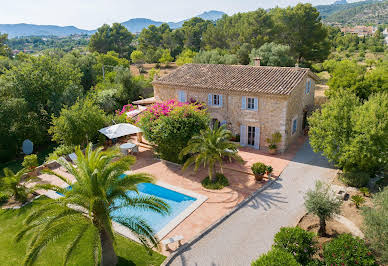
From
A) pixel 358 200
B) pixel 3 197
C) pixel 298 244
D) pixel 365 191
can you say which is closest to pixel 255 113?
pixel 365 191

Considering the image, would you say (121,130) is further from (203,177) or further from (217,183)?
(217,183)

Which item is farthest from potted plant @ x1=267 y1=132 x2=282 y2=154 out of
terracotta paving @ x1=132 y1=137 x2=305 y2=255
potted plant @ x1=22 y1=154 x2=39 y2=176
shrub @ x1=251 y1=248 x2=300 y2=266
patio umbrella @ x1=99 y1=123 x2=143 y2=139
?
potted plant @ x1=22 y1=154 x2=39 y2=176

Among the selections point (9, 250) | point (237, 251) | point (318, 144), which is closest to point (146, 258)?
point (237, 251)

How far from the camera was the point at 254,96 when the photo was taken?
81.8ft

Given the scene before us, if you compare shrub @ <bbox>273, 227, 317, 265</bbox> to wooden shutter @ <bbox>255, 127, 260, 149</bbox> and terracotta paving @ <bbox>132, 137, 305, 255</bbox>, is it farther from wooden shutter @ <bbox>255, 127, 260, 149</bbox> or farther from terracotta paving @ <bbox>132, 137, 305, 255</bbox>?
wooden shutter @ <bbox>255, 127, 260, 149</bbox>

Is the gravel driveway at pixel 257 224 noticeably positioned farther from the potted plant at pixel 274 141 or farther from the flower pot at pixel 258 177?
the potted plant at pixel 274 141

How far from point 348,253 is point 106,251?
9.78 metres

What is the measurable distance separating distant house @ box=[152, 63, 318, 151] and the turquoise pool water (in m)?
9.96

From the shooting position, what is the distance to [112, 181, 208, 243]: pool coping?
15.3 meters

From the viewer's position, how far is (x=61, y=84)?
111 ft

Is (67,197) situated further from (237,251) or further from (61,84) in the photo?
(61,84)

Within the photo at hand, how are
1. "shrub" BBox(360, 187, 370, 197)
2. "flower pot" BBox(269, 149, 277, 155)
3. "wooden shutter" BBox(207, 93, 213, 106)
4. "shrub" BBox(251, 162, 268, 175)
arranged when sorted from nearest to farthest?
"shrub" BBox(360, 187, 370, 197), "shrub" BBox(251, 162, 268, 175), "flower pot" BBox(269, 149, 277, 155), "wooden shutter" BBox(207, 93, 213, 106)

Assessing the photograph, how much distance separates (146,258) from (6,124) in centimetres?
2182

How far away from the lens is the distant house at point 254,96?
24438 millimetres
